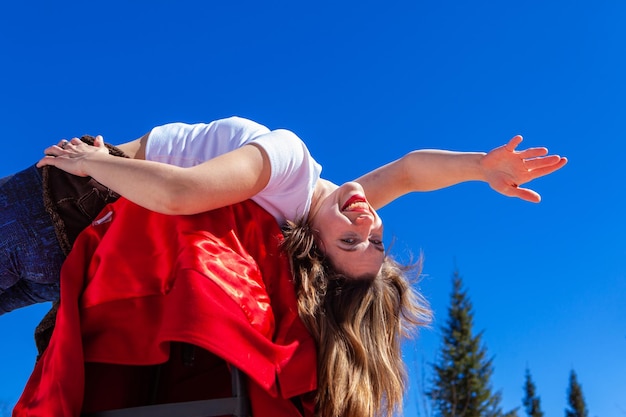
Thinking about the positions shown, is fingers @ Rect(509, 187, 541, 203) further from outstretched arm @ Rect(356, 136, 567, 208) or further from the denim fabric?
the denim fabric

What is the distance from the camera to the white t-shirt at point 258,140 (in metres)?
2.53

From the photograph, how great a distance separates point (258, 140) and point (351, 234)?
0.49 metres

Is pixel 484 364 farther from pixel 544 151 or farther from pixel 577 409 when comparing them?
pixel 544 151

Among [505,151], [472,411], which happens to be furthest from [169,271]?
[472,411]

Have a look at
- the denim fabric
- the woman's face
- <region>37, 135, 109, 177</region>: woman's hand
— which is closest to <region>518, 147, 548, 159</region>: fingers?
the woman's face

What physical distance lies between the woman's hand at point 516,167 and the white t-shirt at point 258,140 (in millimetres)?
736

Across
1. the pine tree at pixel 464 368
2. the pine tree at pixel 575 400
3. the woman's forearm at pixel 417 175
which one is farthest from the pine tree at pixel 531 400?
the woman's forearm at pixel 417 175

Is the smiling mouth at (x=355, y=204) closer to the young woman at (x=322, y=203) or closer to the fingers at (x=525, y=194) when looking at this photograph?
the young woman at (x=322, y=203)

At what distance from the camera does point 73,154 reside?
2574mm

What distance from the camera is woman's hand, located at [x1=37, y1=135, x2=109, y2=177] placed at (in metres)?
2.51

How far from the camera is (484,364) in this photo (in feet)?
102

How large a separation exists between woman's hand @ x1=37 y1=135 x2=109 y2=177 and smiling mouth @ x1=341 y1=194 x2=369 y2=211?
2.92ft

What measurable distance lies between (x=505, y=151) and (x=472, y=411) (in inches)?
1096

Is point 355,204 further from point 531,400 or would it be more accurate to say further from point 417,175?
point 531,400
